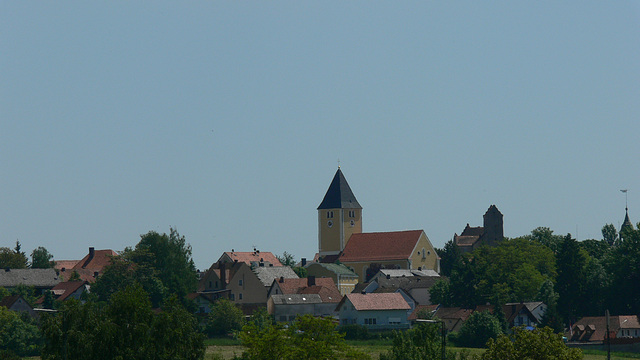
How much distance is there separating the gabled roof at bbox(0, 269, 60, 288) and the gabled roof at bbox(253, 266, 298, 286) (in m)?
26.0

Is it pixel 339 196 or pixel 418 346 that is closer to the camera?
pixel 418 346

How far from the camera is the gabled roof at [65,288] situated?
12469 centimetres

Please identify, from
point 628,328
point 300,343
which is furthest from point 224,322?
point 300,343

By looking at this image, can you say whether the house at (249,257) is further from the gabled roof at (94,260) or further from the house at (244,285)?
the house at (244,285)

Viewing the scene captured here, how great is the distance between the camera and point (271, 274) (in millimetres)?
129250

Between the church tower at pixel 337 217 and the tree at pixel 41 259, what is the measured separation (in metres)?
41.3

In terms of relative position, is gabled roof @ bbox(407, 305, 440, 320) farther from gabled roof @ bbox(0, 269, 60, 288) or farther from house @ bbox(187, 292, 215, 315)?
gabled roof @ bbox(0, 269, 60, 288)

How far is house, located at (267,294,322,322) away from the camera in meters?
117

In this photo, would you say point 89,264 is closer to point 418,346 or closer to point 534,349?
point 418,346

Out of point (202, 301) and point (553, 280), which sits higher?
point (553, 280)

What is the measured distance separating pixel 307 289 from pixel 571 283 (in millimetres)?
29820

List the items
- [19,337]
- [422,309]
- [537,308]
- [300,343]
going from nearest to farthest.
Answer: [300,343] < [19,337] < [537,308] < [422,309]

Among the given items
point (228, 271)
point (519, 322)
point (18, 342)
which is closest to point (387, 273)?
point (228, 271)

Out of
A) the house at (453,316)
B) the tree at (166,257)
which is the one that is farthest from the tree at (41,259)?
the house at (453,316)
